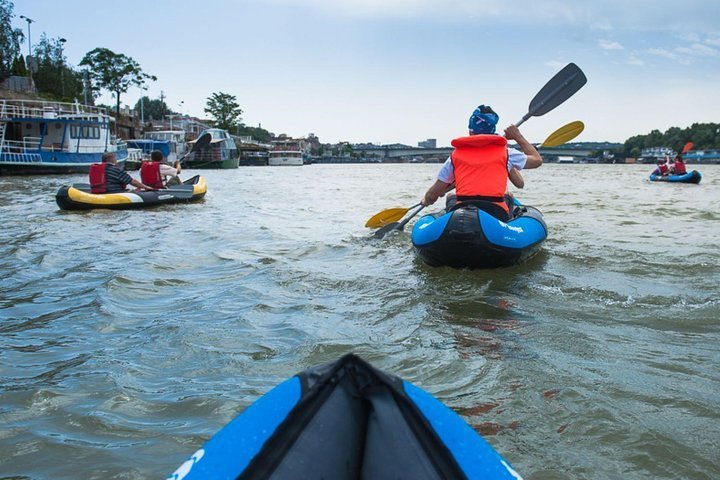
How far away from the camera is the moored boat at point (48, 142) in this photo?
2819 cm

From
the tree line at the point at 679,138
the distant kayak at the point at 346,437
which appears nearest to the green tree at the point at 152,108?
the tree line at the point at 679,138

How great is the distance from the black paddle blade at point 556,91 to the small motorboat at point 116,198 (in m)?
8.82

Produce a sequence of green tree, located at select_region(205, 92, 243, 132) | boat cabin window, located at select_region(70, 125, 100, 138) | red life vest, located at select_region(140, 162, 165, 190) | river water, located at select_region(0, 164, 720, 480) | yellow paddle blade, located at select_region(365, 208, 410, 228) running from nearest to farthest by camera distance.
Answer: river water, located at select_region(0, 164, 720, 480)
yellow paddle blade, located at select_region(365, 208, 410, 228)
red life vest, located at select_region(140, 162, 165, 190)
boat cabin window, located at select_region(70, 125, 100, 138)
green tree, located at select_region(205, 92, 243, 132)

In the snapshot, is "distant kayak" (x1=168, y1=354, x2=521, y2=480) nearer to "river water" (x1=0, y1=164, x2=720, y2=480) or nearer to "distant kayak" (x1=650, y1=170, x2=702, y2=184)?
"river water" (x1=0, y1=164, x2=720, y2=480)

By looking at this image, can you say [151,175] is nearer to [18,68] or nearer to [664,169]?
[664,169]

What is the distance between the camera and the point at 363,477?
→ 1.32 m

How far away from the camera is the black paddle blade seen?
7.76 metres

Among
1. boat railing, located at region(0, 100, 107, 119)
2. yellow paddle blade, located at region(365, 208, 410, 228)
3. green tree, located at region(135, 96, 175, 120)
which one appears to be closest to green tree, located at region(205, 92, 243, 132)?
green tree, located at region(135, 96, 175, 120)

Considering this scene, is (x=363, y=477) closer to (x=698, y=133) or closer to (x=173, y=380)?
(x=173, y=380)

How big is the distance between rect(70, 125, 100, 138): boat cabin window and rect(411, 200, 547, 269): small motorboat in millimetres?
29585

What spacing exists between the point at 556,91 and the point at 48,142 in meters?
29.7

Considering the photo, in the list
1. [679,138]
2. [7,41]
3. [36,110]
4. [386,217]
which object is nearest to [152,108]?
[7,41]

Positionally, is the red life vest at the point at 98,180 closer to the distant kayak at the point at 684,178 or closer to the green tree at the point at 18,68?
the distant kayak at the point at 684,178

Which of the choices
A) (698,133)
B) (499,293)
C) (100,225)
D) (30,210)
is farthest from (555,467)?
(698,133)
